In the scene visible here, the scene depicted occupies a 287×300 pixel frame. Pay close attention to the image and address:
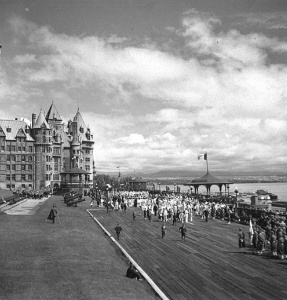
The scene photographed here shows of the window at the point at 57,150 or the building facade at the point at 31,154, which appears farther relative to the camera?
the window at the point at 57,150

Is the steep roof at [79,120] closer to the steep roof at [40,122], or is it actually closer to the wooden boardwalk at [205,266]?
the steep roof at [40,122]

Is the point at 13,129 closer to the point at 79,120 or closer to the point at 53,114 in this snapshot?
the point at 53,114

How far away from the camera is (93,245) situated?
24.0 m

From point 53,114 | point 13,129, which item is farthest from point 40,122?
point 53,114

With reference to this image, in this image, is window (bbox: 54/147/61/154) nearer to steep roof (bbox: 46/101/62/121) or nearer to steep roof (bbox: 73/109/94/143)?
steep roof (bbox: 73/109/94/143)

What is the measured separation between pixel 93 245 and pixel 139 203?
1405 inches

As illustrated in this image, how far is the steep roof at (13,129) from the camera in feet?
330

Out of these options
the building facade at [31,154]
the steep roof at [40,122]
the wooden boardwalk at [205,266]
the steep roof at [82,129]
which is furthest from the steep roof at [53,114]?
the wooden boardwalk at [205,266]

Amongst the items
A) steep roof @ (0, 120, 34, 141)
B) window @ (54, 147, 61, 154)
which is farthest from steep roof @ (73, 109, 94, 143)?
steep roof @ (0, 120, 34, 141)

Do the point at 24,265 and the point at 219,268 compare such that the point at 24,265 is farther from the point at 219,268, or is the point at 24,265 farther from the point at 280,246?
the point at 280,246

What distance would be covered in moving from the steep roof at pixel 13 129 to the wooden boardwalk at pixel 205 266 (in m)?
77.8

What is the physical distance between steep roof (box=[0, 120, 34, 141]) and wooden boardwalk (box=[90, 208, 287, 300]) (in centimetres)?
7784

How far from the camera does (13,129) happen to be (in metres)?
102

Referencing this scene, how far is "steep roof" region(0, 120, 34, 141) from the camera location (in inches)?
3954
